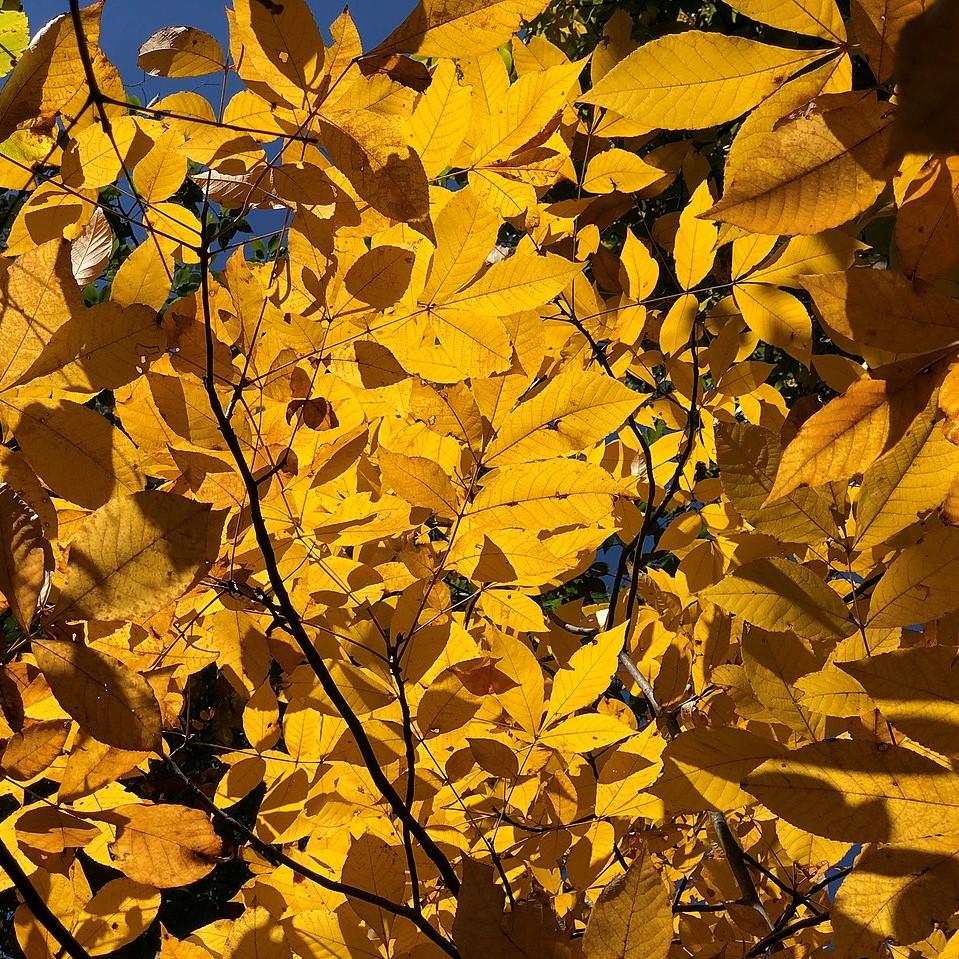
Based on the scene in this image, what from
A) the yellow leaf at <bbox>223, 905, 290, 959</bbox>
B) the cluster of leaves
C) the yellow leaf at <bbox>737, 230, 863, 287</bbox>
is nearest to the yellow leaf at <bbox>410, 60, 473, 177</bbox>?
the cluster of leaves

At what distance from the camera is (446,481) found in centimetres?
90

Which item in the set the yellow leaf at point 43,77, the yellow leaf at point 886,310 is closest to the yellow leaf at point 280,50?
the yellow leaf at point 43,77

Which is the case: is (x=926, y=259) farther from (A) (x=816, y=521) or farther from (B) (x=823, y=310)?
(A) (x=816, y=521)

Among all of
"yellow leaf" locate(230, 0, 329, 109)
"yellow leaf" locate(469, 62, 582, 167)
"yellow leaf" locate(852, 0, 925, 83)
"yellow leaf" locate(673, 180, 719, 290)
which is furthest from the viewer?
"yellow leaf" locate(673, 180, 719, 290)

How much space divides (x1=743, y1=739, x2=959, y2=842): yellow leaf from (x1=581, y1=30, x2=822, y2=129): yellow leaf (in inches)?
17.1

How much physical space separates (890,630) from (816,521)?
0.11 metres

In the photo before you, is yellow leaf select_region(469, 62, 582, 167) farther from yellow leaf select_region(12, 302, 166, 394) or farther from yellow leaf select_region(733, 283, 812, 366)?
yellow leaf select_region(12, 302, 166, 394)

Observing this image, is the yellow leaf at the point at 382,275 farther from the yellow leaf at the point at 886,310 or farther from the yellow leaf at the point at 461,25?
the yellow leaf at the point at 886,310

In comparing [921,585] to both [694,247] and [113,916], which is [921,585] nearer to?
[694,247]

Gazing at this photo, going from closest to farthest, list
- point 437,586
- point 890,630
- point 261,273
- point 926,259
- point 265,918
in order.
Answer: point 926,259 → point 890,630 → point 265,918 → point 437,586 → point 261,273

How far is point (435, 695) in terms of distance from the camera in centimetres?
93

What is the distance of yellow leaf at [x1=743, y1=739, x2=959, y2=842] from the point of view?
1.89 feet

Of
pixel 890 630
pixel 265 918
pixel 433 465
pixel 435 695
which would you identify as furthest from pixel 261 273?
pixel 890 630

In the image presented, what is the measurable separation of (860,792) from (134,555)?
50 cm
